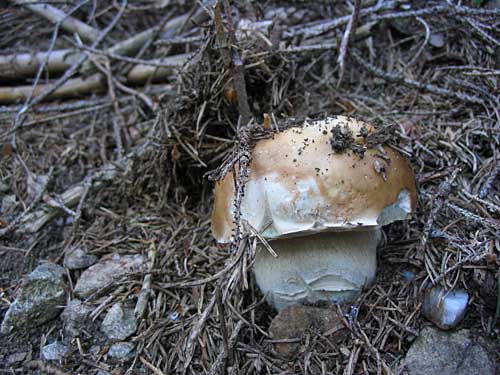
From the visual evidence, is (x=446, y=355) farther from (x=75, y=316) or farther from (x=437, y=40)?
(x=437, y=40)

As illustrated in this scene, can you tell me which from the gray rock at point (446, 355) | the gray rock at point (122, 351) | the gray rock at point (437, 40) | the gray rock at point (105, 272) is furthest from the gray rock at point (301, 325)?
the gray rock at point (437, 40)

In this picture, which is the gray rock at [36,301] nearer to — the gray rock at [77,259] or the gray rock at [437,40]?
the gray rock at [77,259]

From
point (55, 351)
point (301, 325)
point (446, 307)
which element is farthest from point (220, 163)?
point (446, 307)

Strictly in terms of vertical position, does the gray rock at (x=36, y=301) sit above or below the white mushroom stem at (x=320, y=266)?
below

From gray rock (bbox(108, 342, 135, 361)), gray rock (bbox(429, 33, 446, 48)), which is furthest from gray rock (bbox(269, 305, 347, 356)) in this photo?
gray rock (bbox(429, 33, 446, 48))

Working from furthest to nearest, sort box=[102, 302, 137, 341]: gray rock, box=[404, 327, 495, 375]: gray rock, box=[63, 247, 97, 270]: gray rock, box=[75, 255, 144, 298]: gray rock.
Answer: box=[63, 247, 97, 270]: gray rock → box=[75, 255, 144, 298]: gray rock → box=[102, 302, 137, 341]: gray rock → box=[404, 327, 495, 375]: gray rock

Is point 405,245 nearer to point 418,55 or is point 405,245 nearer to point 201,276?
point 201,276

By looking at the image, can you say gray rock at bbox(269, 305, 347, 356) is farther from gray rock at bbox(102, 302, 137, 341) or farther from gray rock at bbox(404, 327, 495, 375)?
gray rock at bbox(102, 302, 137, 341)
